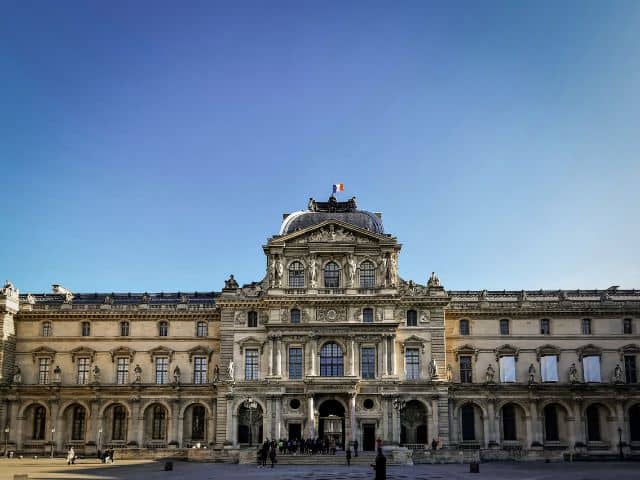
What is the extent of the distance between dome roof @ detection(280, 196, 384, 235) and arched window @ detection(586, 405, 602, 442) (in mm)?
26901

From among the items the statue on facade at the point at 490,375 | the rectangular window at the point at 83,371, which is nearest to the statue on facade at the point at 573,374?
the statue on facade at the point at 490,375

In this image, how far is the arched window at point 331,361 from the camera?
72.8 metres

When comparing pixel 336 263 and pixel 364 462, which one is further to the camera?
pixel 336 263

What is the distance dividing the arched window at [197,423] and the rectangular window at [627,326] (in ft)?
141

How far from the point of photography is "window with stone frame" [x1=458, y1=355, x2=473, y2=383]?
76.4 meters

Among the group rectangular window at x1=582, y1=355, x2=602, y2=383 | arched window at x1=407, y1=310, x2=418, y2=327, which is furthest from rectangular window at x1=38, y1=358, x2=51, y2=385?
rectangular window at x1=582, y1=355, x2=602, y2=383

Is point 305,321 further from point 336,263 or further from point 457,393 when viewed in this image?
point 457,393

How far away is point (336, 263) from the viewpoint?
75.3 meters

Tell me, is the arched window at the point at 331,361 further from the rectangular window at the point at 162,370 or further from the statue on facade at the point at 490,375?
the rectangular window at the point at 162,370

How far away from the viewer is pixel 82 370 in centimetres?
7869

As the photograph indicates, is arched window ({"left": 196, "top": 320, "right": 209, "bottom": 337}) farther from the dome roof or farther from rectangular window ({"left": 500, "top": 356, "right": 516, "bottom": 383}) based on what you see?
rectangular window ({"left": 500, "top": 356, "right": 516, "bottom": 383})

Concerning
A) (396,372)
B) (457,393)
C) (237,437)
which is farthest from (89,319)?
(457,393)

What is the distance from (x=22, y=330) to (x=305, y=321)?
99.4 ft

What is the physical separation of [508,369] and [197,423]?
31.6 m
